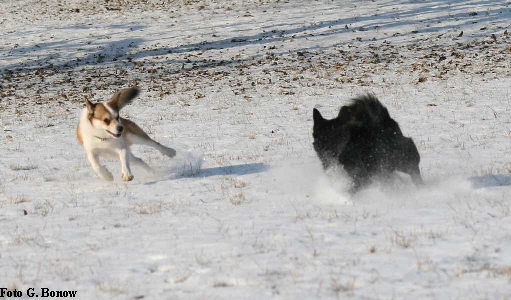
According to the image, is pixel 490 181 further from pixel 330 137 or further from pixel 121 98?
pixel 121 98

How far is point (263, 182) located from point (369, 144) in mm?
1698

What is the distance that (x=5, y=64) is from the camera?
23484 millimetres

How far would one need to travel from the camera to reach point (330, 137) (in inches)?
238

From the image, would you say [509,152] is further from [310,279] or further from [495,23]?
[495,23]

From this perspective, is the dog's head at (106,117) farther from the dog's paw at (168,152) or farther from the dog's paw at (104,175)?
the dog's paw at (168,152)

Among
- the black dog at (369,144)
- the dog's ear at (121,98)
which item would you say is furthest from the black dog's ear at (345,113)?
the dog's ear at (121,98)

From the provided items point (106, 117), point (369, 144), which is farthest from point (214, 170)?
point (369, 144)

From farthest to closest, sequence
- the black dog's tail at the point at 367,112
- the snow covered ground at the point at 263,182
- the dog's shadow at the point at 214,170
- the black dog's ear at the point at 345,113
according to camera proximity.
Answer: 1. the dog's shadow at the point at 214,170
2. the black dog's ear at the point at 345,113
3. the black dog's tail at the point at 367,112
4. the snow covered ground at the point at 263,182

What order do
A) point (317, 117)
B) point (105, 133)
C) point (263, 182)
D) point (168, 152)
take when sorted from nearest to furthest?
point (317, 117)
point (263, 182)
point (105, 133)
point (168, 152)

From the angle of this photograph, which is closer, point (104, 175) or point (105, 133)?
point (105, 133)

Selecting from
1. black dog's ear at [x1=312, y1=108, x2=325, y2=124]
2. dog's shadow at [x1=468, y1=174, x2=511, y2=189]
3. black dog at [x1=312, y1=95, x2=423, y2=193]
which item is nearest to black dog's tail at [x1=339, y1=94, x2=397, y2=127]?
black dog at [x1=312, y1=95, x2=423, y2=193]

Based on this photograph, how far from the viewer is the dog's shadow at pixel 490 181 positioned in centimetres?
607

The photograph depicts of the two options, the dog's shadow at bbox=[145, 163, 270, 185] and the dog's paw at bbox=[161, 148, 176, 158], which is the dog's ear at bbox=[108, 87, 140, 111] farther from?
the dog's shadow at bbox=[145, 163, 270, 185]

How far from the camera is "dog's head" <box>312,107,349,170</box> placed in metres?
5.95
